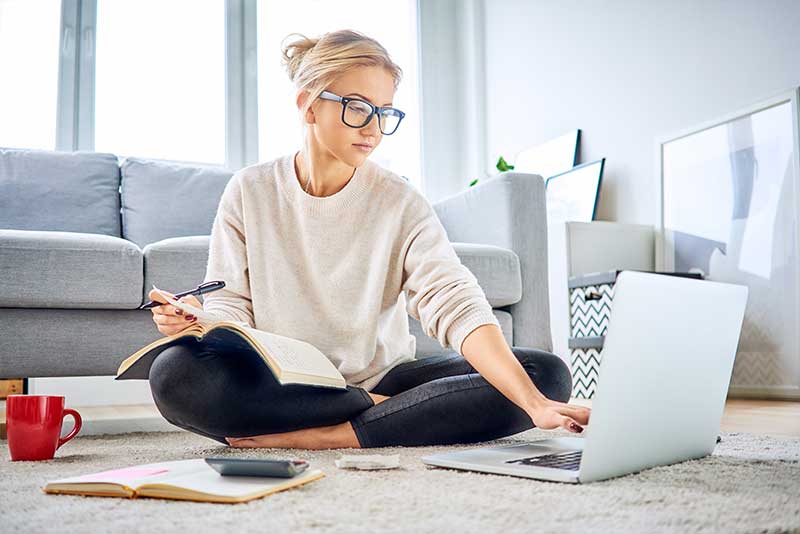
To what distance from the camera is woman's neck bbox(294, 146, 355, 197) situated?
1.40m

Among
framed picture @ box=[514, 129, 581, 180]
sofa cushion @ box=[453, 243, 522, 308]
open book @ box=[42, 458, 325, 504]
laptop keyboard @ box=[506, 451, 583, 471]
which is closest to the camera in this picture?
open book @ box=[42, 458, 325, 504]

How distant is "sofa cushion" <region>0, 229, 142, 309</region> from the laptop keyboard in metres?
1.29

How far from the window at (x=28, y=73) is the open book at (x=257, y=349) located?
2826 mm

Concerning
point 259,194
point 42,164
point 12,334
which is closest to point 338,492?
point 259,194

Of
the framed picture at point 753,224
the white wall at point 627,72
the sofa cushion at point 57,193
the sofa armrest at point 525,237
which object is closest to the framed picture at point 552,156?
the white wall at point 627,72

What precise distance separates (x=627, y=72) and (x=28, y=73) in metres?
2.77

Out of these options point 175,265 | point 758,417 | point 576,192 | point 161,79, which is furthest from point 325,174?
point 161,79

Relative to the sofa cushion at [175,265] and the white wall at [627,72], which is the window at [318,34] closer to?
the white wall at [627,72]

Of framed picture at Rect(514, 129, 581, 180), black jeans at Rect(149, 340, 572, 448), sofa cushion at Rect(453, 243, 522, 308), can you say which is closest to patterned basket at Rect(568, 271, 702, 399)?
sofa cushion at Rect(453, 243, 522, 308)

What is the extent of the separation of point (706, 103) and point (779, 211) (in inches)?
21.9

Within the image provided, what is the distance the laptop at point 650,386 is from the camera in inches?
29.6

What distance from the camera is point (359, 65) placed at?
1.30 meters

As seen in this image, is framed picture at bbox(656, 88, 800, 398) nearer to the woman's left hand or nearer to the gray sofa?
the gray sofa

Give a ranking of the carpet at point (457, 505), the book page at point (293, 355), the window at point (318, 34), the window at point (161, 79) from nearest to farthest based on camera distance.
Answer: the carpet at point (457, 505)
the book page at point (293, 355)
the window at point (161, 79)
the window at point (318, 34)
